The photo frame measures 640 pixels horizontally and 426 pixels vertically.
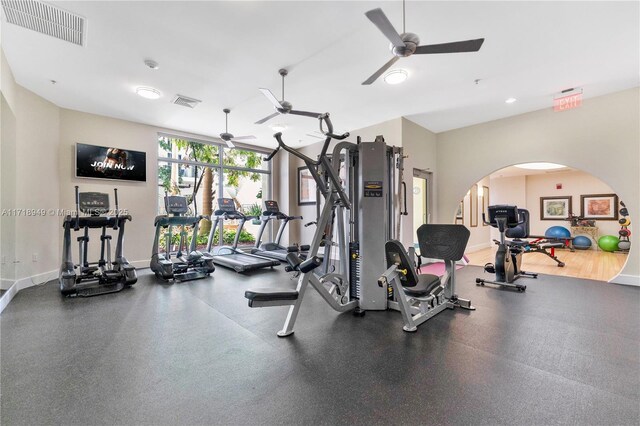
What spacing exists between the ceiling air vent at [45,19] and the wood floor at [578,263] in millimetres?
7845

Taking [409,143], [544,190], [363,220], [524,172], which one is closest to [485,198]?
[524,172]

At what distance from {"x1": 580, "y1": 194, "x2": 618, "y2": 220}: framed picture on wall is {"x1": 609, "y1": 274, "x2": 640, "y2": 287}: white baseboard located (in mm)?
5461

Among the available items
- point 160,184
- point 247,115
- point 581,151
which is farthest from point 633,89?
point 160,184

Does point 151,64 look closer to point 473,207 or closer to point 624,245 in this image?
point 473,207

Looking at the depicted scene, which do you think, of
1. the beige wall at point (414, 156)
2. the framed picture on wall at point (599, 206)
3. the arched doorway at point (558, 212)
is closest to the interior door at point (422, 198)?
the beige wall at point (414, 156)

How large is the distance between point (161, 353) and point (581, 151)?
6.90 m

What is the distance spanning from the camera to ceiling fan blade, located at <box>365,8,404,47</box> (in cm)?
206

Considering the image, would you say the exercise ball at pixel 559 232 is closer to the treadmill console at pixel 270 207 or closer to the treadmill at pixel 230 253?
the treadmill console at pixel 270 207

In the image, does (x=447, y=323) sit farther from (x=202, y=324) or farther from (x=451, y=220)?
(x=451, y=220)

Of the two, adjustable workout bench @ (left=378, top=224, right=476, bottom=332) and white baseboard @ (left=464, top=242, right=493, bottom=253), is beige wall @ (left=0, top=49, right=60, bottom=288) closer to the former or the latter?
adjustable workout bench @ (left=378, top=224, right=476, bottom=332)

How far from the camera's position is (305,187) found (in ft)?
26.7

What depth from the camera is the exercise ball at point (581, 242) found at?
823 cm

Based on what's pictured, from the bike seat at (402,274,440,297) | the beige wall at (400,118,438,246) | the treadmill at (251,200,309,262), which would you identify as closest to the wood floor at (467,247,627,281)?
the beige wall at (400,118,438,246)

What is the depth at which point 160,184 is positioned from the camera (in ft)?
20.7
